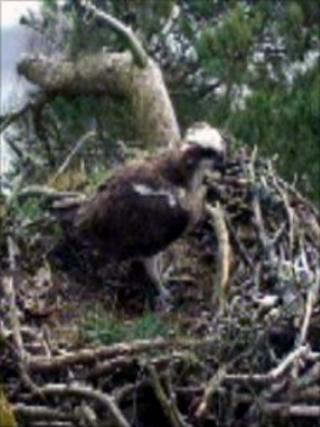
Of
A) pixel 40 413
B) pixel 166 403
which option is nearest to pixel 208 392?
pixel 166 403

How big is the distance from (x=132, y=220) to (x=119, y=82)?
234 centimetres

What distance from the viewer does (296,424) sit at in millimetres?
4465

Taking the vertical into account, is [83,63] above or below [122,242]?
above

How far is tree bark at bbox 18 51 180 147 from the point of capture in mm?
7605

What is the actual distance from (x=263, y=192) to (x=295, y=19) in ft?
12.7

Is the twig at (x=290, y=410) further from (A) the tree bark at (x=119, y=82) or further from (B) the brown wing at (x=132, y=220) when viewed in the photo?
(A) the tree bark at (x=119, y=82)

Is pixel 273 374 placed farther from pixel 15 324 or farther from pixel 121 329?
pixel 15 324

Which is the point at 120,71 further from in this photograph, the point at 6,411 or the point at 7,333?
the point at 6,411

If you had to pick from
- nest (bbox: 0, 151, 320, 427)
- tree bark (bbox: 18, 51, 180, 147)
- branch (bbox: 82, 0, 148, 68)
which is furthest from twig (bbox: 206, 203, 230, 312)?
branch (bbox: 82, 0, 148, 68)

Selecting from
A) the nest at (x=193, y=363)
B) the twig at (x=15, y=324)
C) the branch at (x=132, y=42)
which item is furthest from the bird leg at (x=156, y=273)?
the branch at (x=132, y=42)

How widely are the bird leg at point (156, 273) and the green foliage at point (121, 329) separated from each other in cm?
46

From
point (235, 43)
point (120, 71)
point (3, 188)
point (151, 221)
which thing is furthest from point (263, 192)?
point (235, 43)

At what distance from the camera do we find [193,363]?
456 cm

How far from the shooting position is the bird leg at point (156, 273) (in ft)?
18.4
